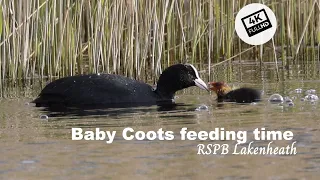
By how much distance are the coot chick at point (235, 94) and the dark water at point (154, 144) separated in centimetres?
11

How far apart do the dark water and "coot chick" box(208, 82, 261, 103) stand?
0.37 feet

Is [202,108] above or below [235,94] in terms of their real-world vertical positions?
below

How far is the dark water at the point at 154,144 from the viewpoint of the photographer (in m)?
5.48

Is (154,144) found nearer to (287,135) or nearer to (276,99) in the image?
(287,135)

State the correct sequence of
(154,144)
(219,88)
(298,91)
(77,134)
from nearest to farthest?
1. (154,144)
2. (77,134)
3. (298,91)
4. (219,88)

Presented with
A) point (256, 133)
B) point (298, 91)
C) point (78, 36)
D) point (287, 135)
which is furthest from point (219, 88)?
point (287, 135)

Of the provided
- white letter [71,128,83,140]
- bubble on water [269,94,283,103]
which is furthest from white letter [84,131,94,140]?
bubble on water [269,94,283,103]

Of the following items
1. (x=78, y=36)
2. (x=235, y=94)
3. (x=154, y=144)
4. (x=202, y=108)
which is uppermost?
(x=78, y=36)

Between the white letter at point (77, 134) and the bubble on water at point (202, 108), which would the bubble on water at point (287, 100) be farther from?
the white letter at point (77, 134)

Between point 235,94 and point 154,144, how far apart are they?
9.77ft

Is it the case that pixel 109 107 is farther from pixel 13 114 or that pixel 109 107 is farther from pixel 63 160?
pixel 63 160

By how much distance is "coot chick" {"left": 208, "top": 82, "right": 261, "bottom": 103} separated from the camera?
29.5 ft

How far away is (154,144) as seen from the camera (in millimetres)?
6422

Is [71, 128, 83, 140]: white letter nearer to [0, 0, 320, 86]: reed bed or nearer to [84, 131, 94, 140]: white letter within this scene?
[84, 131, 94, 140]: white letter
